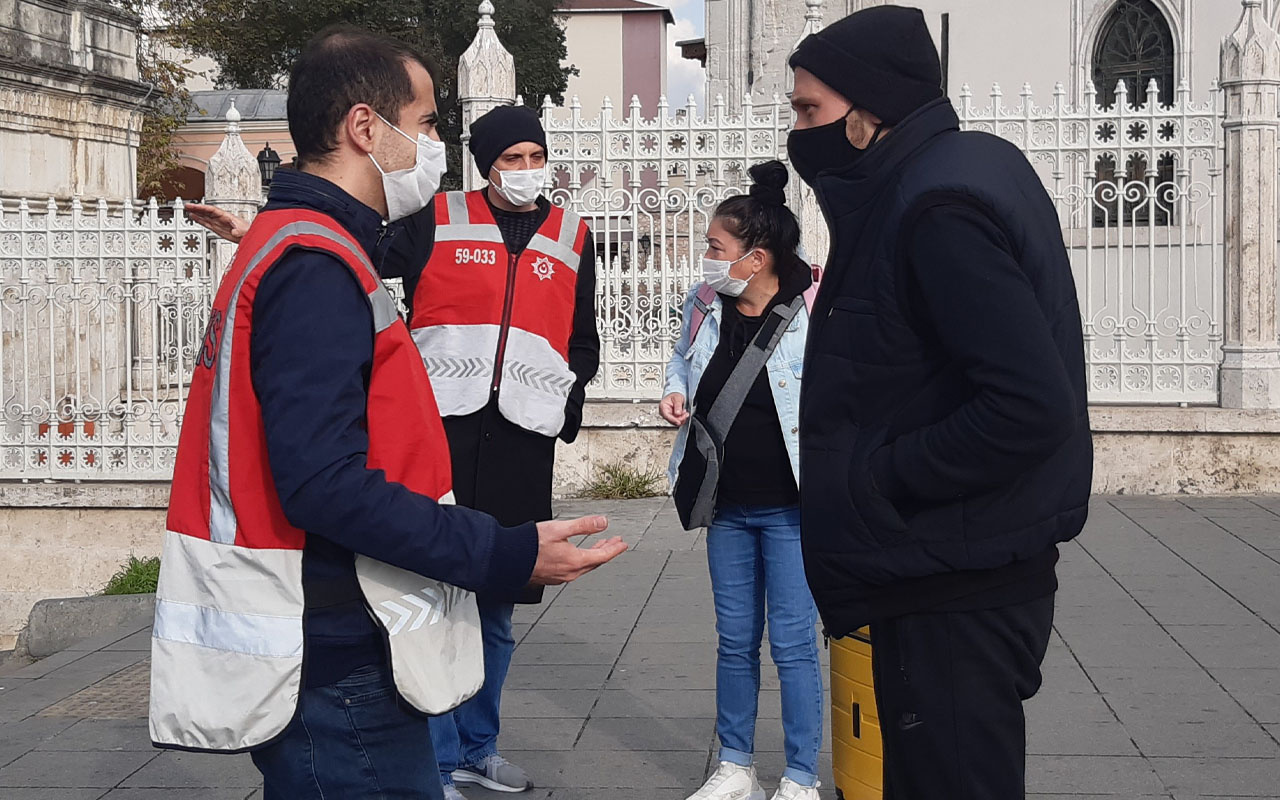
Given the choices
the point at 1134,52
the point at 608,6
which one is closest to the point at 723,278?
the point at 1134,52

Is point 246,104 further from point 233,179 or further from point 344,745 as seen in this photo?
point 344,745

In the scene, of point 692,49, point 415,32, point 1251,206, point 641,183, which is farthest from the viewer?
point 692,49

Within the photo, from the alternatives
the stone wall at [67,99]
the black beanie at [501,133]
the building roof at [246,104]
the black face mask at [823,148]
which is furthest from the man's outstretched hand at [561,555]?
the building roof at [246,104]

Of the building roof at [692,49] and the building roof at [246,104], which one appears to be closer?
the building roof at [246,104]

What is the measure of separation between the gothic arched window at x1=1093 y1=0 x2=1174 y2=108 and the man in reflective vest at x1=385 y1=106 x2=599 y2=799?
15.9 m

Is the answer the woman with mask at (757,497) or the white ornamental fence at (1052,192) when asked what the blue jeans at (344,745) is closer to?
the woman with mask at (757,497)

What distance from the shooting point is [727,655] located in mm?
4410

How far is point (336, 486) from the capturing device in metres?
2.28

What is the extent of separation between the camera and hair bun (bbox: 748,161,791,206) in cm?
443

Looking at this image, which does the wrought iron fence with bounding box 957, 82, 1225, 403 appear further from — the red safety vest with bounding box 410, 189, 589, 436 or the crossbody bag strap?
the red safety vest with bounding box 410, 189, 589, 436

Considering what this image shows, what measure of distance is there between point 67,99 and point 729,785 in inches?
409

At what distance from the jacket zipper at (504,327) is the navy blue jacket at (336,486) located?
1.94m

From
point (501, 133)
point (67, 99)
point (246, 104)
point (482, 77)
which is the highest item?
point (246, 104)

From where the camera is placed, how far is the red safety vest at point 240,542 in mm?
2348
